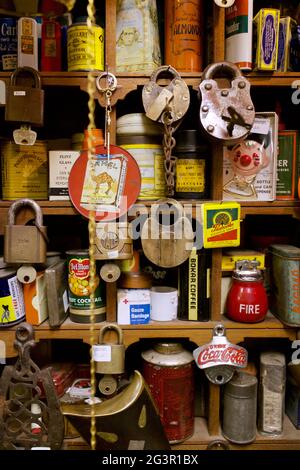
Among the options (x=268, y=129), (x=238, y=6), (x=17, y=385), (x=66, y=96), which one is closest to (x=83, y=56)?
(x=66, y=96)

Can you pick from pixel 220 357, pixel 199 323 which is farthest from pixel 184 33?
pixel 220 357

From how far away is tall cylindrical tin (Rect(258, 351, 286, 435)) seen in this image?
4.29 ft

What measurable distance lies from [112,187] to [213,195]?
12.2 inches

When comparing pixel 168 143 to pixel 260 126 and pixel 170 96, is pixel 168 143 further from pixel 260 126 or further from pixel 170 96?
pixel 260 126

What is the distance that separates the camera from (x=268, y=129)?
1.28m

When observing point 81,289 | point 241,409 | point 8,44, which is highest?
point 8,44

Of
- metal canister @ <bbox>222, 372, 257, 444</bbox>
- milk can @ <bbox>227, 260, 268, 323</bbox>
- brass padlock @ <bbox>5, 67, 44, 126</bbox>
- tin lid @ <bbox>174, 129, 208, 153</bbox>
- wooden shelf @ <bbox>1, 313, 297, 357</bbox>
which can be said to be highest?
brass padlock @ <bbox>5, 67, 44, 126</bbox>

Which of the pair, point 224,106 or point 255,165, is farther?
point 255,165

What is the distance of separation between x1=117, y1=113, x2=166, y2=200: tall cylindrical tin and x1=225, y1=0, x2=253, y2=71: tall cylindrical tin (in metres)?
0.30

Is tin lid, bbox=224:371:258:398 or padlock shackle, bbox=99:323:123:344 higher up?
padlock shackle, bbox=99:323:123:344

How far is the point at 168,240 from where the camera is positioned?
3.94 ft

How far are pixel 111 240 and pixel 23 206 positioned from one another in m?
0.28

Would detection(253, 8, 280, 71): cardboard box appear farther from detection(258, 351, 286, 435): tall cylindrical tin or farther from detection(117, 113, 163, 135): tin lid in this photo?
detection(258, 351, 286, 435): tall cylindrical tin

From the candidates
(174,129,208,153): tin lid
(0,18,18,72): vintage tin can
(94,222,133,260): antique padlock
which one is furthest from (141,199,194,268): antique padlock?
(0,18,18,72): vintage tin can
